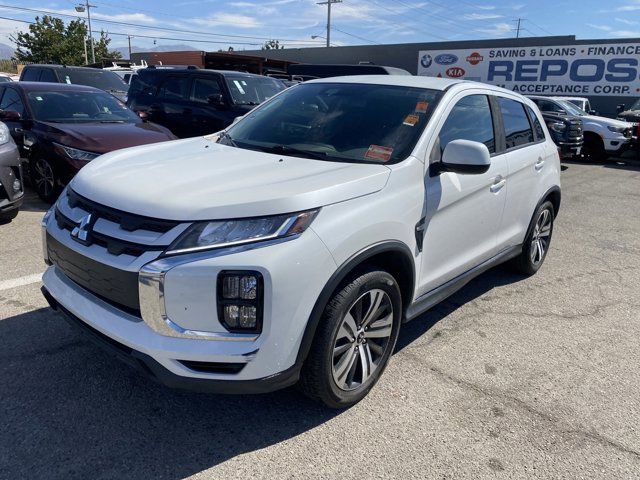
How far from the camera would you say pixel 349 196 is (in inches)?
102

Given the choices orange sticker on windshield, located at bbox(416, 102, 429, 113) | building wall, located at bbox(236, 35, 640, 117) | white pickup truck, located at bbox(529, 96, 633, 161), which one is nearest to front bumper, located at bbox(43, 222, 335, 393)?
orange sticker on windshield, located at bbox(416, 102, 429, 113)

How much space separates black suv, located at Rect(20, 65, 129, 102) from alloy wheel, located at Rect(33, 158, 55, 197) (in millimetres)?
5476

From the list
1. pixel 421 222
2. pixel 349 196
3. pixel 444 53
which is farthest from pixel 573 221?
pixel 444 53

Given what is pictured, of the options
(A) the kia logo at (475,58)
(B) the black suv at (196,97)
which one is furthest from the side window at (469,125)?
(A) the kia logo at (475,58)

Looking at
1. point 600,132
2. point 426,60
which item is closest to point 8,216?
point 600,132

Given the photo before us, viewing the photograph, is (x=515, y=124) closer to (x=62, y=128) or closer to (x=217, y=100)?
(x=62, y=128)

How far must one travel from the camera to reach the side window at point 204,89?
9445mm

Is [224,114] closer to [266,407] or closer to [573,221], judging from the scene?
[573,221]

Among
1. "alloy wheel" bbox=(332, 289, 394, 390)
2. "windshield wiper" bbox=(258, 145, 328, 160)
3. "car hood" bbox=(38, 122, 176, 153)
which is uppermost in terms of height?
"windshield wiper" bbox=(258, 145, 328, 160)

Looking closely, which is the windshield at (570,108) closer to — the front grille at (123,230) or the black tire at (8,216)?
the black tire at (8,216)

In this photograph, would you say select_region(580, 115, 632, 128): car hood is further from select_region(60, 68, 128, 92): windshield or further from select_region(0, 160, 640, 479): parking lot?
select_region(60, 68, 128, 92): windshield

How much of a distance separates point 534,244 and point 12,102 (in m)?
7.26

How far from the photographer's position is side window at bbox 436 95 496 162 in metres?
3.35

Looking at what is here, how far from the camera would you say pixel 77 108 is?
7402mm
